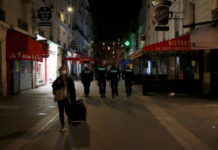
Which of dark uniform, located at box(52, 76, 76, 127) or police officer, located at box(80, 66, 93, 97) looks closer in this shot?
dark uniform, located at box(52, 76, 76, 127)

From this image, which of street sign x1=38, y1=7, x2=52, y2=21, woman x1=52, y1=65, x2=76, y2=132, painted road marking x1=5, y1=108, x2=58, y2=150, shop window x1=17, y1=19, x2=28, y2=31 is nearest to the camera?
painted road marking x1=5, y1=108, x2=58, y2=150

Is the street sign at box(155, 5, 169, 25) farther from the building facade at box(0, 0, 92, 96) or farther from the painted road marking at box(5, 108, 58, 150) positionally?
the painted road marking at box(5, 108, 58, 150)

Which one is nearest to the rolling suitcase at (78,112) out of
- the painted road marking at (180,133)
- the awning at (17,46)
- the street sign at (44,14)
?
the painted road marking at (180,133)

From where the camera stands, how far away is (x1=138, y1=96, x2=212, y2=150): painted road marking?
5329mm

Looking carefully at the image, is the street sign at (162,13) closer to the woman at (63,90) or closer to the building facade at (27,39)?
the building facade at (27,39)

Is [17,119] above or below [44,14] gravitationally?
below

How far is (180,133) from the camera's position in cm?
638

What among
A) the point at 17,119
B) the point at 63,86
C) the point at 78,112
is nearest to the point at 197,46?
the point at 78,112

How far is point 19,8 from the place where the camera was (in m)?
15.8

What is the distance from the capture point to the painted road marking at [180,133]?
17.5ft

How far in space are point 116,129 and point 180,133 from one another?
163 cm

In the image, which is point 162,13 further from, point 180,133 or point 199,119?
point 180,133

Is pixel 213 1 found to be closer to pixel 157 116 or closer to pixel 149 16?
pixel 157 116

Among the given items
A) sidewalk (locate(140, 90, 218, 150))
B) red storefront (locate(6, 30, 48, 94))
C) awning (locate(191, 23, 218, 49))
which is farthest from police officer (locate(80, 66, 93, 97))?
awning (locate(191, 23, 218, 49))
